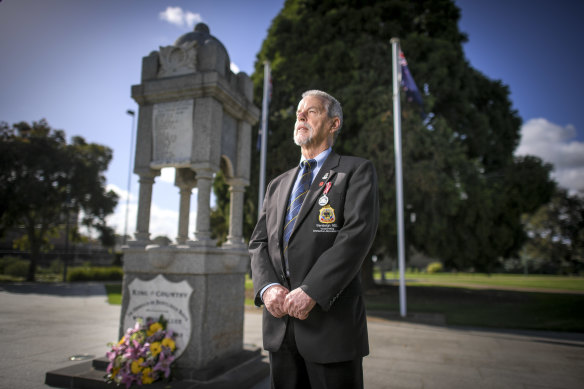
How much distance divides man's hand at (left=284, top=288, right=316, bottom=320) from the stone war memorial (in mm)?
2616

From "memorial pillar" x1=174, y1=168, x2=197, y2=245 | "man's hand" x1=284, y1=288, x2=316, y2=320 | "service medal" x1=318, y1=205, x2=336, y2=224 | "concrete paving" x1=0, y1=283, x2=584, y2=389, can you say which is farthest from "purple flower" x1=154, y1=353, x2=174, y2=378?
"service medal" x1=318, y1=205, x2=336, y2=224

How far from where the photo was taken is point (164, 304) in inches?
167

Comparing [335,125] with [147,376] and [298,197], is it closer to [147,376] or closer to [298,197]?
[298,197]

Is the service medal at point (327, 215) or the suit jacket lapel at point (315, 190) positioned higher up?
the suit jacket lapel at point (315, 190)

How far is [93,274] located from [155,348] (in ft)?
76.0

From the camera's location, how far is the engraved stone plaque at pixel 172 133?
4.82m

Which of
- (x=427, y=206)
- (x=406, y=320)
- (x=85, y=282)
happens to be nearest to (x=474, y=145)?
(x=427, y=206)

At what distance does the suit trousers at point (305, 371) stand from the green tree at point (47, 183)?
6.36m

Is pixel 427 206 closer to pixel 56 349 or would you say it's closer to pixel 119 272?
pixel 56 349

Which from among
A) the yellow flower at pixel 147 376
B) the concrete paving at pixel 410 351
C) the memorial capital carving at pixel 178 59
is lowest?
the concrete paving at pixel 410 351

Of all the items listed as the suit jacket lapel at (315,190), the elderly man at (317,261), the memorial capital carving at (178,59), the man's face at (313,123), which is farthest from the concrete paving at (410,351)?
the memorial capital carving at (178,59)

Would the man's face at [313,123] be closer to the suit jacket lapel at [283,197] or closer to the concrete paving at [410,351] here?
the suit jacket lapel at [283,197]

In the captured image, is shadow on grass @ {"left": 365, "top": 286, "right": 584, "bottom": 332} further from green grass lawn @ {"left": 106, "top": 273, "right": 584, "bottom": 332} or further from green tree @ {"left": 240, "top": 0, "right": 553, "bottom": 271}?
green tree @ {"left": 240, "top": 0, "right": 553, "bottom": 271}

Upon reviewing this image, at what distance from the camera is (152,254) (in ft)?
14.1
